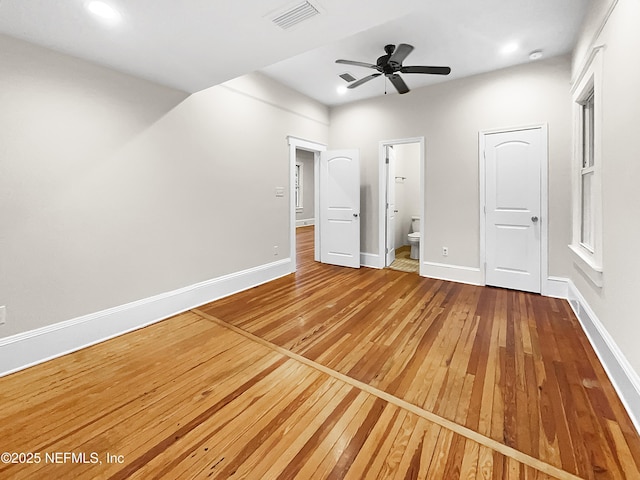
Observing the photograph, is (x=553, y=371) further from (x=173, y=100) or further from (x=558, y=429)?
(x=173, y=100)

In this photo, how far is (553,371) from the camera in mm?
2053

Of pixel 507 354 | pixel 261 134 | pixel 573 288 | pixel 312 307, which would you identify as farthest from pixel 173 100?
pixel 573 288

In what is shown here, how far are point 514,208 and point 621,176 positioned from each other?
6.89 ft

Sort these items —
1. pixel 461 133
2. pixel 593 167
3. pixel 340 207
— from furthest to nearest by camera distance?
pixel 340 207 → pixel 461 133 → pixel 593 167

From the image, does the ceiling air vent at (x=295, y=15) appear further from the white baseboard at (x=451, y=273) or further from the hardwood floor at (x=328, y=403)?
the white baseboard at (x=451, y=273)

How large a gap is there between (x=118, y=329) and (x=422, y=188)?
4226 millimetres

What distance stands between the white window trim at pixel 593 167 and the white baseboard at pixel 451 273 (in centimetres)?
116

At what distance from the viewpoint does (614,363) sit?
188cm

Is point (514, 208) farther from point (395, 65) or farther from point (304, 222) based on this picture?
point (304, 222)

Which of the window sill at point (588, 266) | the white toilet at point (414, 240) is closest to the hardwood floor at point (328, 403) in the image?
the window sill at point (588, 266)

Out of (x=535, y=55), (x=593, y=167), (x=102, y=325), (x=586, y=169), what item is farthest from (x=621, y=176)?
(x=102, y=325)

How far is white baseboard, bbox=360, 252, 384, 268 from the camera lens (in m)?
5.12

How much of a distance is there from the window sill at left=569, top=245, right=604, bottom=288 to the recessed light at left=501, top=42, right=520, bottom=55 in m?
2.34

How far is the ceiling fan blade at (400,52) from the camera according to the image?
Result: 2906mm
